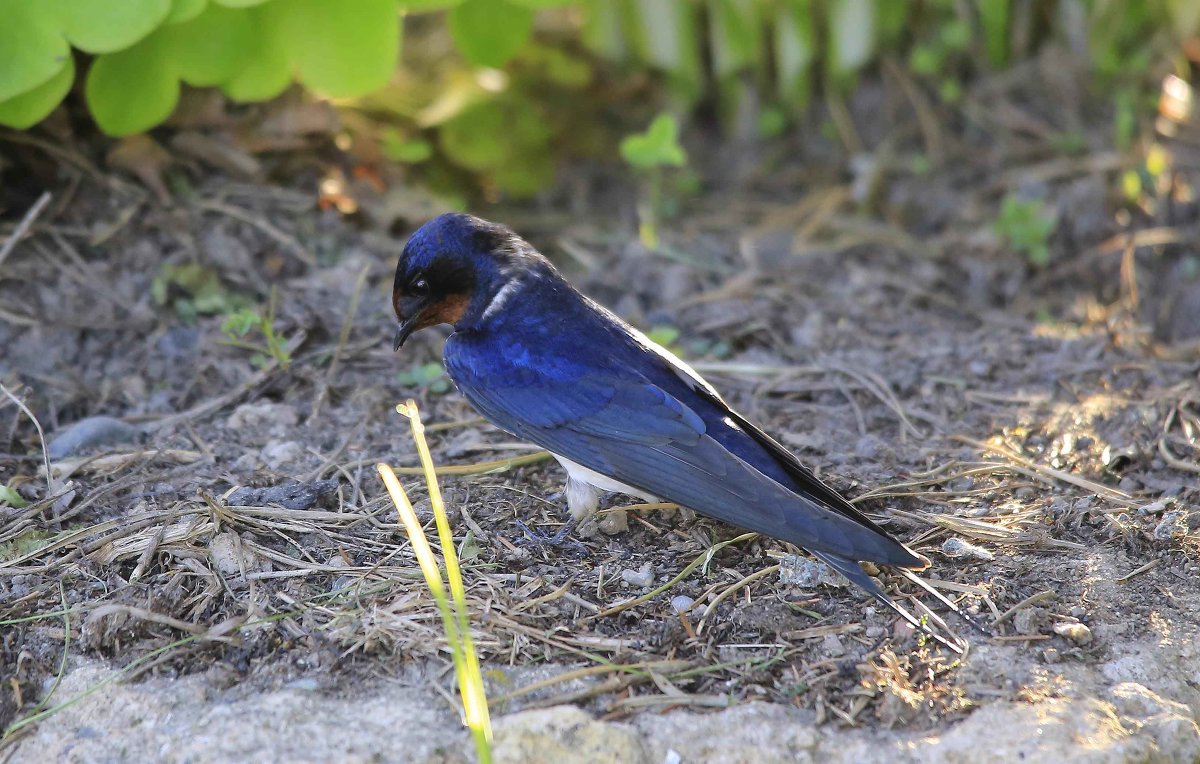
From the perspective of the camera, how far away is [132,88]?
12.4 ft

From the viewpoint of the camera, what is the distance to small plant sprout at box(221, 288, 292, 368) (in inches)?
138

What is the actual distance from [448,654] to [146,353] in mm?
1766

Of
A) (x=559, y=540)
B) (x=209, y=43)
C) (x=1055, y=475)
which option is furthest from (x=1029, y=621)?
(x=209, y=43)

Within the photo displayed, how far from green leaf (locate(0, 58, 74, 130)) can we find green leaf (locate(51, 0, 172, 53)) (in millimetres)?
232

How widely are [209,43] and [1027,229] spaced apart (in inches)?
115

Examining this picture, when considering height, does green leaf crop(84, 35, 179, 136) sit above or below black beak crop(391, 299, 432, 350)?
above

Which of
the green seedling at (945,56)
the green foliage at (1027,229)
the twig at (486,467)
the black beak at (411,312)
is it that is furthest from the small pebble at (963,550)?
the green seedling at (945,56)

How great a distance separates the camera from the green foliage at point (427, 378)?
142 inches

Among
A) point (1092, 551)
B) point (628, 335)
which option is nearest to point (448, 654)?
point (628, 335)

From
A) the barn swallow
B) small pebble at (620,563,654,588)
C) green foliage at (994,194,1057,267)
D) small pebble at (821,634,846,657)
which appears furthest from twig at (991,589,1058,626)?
green foliage at (994,194,1057,267)

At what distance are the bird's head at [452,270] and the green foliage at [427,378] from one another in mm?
314

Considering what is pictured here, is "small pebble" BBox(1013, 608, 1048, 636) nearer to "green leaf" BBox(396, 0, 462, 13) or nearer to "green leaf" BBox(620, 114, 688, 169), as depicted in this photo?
"green leaf" BBox(620, 114, 688, 169)

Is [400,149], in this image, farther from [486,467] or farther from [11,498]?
[11,498]

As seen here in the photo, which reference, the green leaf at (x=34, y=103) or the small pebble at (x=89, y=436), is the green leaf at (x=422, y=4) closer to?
the green leaf at (x=34, y=103)
